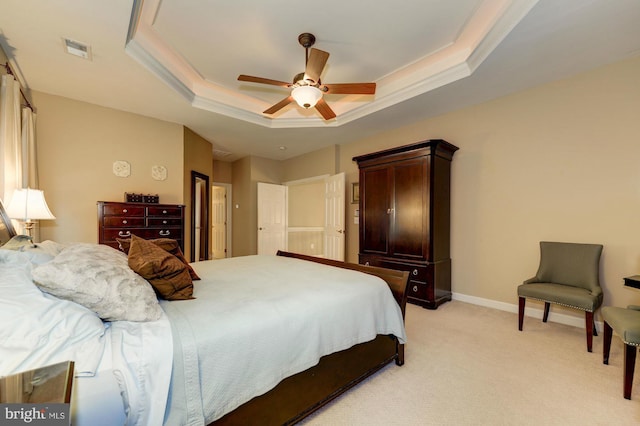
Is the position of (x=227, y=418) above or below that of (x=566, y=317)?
above

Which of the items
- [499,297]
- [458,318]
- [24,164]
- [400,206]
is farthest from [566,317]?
[24,164]

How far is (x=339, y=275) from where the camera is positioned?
2.15 m

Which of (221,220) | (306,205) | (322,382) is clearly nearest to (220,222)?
(221,220)

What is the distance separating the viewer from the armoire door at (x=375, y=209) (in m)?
3.94

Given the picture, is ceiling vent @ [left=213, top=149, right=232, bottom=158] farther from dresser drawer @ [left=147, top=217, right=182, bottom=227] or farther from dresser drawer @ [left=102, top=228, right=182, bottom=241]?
dresser drawer @ [left=102, top=228, right=182, bottom=241]

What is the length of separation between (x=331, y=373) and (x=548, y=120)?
356 cm

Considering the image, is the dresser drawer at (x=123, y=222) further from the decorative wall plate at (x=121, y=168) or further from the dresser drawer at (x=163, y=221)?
the decorative wall plate at (x=121, y=168)

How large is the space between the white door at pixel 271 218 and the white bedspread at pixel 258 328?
13.3 ft

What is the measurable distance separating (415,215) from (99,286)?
130 inches

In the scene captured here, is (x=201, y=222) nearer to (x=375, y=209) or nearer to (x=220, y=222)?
(x=220, y=222)

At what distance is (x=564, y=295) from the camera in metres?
2.47

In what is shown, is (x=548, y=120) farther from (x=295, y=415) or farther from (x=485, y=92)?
(x=295, y=415)

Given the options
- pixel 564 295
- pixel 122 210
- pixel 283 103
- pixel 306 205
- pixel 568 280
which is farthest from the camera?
pixel 306 205

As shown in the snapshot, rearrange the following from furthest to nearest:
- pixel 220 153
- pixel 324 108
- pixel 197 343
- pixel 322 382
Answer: pixel 220 153 < pixel 324 108 < pixel 322 382 < pixel 197 343
